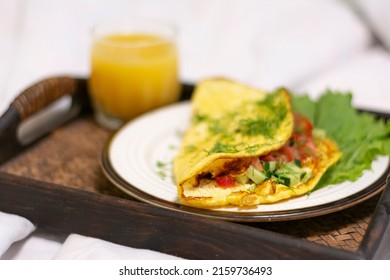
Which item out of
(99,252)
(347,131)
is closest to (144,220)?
(99,252)

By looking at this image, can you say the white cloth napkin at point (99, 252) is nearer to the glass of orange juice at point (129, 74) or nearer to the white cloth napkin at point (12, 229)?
the white cloth napkin at point (12, 229)

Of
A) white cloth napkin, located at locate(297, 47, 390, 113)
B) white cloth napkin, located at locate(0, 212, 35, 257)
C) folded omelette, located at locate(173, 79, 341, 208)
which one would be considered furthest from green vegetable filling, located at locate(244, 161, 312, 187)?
white cloth napkin, located at locate(297, 47, 390, 113)

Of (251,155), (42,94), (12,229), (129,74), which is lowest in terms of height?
(12,229)

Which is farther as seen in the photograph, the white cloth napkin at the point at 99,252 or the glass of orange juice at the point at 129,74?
the glass of orange juice at the point at 129,74

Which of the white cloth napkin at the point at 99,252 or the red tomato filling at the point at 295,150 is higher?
the red tomato filling at the point at 295,150

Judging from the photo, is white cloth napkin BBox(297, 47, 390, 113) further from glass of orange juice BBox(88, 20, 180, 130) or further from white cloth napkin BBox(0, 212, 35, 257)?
white cloth napkin BBox(0, 212, 35, 257)

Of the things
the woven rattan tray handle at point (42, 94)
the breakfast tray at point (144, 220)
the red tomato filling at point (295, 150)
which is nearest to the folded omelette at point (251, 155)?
the red tomato filling at point (295, 150)

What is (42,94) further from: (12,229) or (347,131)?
(347,131)
